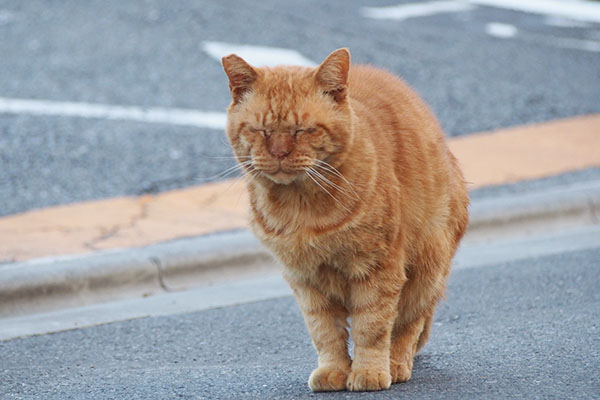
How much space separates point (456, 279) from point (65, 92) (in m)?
4.54

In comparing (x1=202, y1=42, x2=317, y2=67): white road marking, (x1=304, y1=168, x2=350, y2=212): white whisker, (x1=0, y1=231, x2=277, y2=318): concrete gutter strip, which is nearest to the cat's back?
(x1=304, y1=168, x2=350, y2=212): white whisker

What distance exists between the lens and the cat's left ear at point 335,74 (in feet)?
11.4

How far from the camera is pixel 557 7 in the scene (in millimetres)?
12438

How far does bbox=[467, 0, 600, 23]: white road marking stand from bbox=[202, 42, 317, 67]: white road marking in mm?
4129

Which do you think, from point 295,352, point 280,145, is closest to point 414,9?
point 295,352

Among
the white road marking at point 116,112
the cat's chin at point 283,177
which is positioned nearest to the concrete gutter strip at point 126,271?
the cat's chin at point 283,177

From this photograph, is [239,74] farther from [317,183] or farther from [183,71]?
[183,71]

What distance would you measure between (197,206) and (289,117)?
327 cm

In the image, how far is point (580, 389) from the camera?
11.7 ft

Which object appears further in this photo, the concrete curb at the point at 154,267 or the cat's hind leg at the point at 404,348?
the concrete curb at the point at 154,267

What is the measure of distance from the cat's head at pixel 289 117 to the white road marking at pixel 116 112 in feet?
14.8

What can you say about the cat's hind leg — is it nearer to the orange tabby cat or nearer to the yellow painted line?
the orange tabby cat

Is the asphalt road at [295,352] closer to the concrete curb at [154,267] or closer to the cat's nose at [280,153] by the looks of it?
the concrete curb at [154,267]

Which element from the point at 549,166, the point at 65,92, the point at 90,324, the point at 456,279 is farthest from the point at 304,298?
the point at 65,92
